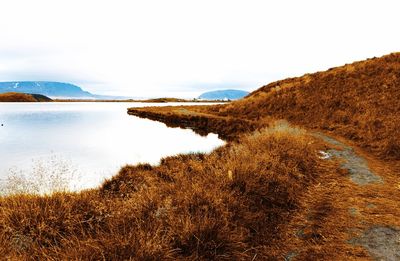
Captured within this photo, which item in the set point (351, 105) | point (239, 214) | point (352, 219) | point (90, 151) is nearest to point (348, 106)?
point (351, 105)

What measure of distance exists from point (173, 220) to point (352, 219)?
3.62 metres

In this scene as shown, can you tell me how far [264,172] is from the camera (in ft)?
23.9

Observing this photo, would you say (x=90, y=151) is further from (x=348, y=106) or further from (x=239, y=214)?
(x=348, y=106)

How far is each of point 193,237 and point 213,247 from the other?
1.09 feet

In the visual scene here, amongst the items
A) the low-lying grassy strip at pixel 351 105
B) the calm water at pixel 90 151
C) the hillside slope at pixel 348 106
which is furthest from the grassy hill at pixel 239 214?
the calm water at pixel 90 151

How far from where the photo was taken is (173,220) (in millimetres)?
4930

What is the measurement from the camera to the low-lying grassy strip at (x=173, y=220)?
424 centimetres

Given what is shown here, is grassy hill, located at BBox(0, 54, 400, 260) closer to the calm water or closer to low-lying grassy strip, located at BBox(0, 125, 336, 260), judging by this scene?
low-lying grassy strip, located at BBox(0, 125, 336, 260)

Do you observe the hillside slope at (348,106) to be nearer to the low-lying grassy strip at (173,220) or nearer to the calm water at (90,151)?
the calm water at (90,151)

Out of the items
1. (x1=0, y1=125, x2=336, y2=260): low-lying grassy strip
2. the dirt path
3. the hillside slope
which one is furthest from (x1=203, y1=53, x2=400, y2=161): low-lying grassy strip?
(x1=0, y1=125, x2=336, y2=260): low-lying grassy strip

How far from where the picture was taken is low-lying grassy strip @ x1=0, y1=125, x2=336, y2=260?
4242 mm

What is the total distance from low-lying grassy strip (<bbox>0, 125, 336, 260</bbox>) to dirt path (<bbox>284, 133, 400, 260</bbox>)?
15.8 inches

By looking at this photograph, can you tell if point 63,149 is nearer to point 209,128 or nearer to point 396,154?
point 209,128

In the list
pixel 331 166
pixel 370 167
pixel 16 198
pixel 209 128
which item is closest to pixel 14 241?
pixel 16 198
